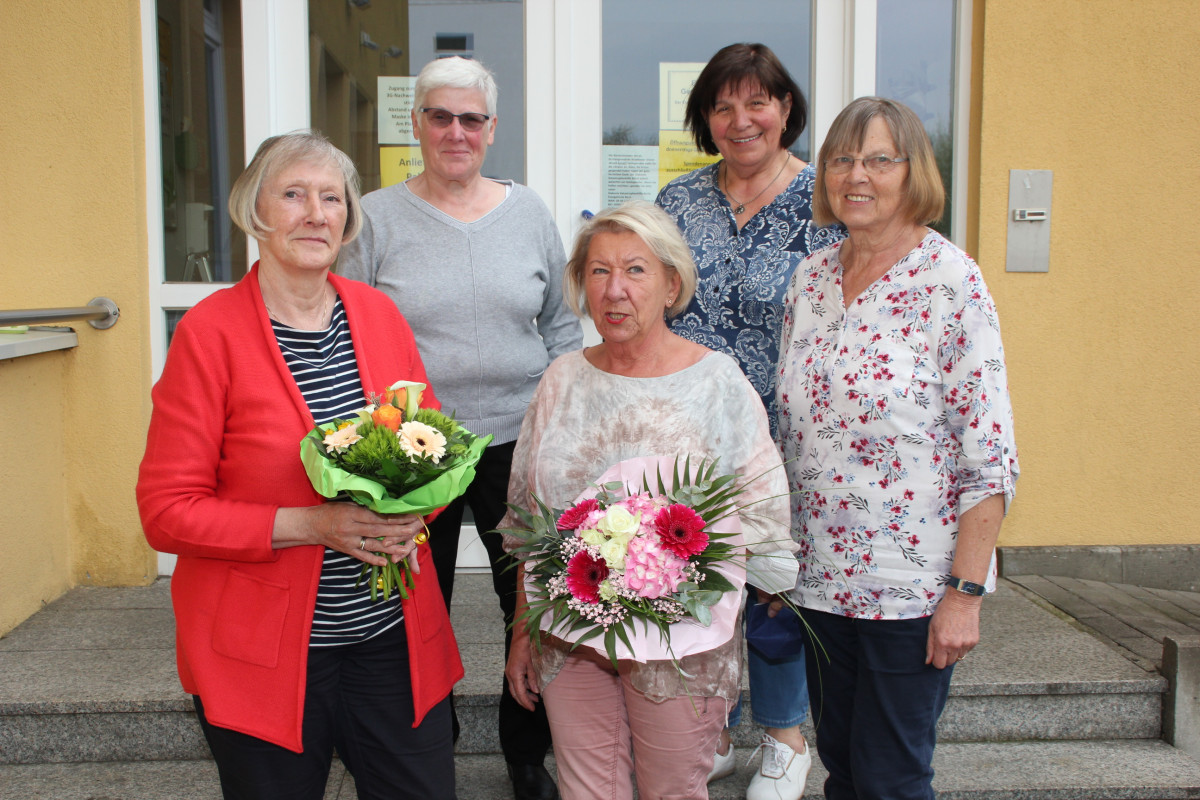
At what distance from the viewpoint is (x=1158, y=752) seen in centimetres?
300

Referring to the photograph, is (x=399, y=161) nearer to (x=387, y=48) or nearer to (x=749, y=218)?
(x=387, y=48)

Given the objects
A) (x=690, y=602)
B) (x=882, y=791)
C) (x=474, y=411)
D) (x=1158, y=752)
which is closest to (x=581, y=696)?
(x=690, y=602)

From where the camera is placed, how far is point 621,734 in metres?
1.97

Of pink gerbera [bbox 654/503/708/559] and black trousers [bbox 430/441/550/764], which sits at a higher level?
pink gerbera [bbox 654/503/708/559]

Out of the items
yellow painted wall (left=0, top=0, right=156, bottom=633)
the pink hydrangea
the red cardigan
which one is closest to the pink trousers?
the pink hydrangea

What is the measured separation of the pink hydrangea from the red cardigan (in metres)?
0.64

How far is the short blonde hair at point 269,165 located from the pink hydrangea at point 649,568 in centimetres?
102

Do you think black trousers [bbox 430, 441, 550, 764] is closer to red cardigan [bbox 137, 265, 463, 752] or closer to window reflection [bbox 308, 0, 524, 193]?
red cardigan [bbox 137, 265, 463, 752]

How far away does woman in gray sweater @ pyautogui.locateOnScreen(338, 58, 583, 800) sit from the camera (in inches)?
99.3

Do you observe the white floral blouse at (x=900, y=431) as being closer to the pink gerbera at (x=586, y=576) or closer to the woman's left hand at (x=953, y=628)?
the woman's left hand at (x=953, y=628)

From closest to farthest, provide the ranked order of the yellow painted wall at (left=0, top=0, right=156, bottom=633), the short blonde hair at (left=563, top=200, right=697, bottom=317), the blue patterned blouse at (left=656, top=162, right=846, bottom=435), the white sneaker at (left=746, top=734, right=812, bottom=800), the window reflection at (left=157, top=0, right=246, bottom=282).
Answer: the short blonde hair at (left=563, top=200, right=697, bottom=317)
the blue patterned blouse at (left=656, top=162, right=846, bottom=435)
the white sneaker at (left=746, top=734, right=812, bottom=800)
the yellow painted wall at (left=0, top=0, right=156, bottom=633)
the window reflection at (left=157, top=0, right=246, bottom=282)

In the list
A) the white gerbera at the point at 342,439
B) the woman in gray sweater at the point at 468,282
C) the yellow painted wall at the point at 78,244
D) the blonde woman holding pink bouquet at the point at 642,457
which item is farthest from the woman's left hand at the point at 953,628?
the yellow painted wall at the point at 78,244

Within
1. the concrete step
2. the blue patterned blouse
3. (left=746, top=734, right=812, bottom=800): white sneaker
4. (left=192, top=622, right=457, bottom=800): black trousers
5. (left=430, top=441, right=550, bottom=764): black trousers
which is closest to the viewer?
(left=192, top=622, right=457, bottom=800): black trousers

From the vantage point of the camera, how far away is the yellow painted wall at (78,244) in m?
3.81
